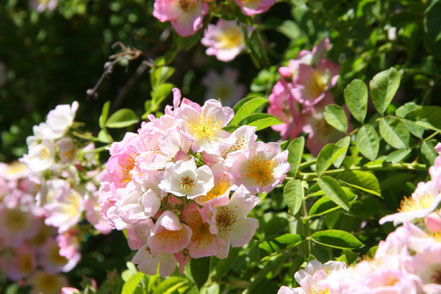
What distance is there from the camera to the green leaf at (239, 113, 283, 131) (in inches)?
38.6

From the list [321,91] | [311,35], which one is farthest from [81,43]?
[321,91]

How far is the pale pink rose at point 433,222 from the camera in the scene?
0.73 metres

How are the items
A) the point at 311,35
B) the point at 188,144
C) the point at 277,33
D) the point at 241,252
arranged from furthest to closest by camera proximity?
the point at 277,33 < the point at 311,35 < the point at 241,252 < the point at 188,144

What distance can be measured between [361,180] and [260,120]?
0.69ft

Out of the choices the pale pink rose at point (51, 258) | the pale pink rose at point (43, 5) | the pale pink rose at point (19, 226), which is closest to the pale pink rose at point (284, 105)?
the pale pink rose at point (51, 258)

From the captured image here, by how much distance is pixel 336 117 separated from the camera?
43.4 inches

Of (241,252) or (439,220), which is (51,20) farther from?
(439,220)

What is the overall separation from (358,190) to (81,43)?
1533 millimetres

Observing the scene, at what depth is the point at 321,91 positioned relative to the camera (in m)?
1.27

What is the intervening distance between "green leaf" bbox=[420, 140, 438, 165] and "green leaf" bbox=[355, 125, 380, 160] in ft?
0.28

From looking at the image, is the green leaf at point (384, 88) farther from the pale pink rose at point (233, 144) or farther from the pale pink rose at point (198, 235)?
the pale pink rose at point (198, 235)

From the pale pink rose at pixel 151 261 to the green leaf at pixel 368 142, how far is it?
16.1 inches

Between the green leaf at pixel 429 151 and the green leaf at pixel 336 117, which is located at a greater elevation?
the green leaf at pixel 336 117

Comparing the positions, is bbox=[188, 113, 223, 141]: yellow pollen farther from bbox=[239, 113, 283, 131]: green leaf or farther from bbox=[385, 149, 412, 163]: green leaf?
bbox=[385, 149, 412, 163]: green leaf
